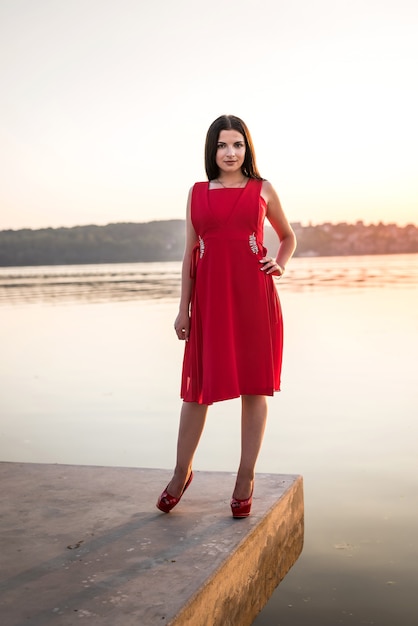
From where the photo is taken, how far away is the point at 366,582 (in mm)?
3906

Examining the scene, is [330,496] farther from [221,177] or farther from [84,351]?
[84,351]

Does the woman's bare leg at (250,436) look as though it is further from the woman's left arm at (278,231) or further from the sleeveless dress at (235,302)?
the woman's left arm at (278,231)

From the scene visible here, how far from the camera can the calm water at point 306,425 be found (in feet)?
13.0

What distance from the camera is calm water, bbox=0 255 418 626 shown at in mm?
3959

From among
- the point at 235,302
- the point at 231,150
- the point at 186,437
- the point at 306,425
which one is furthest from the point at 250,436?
the point at 306,425

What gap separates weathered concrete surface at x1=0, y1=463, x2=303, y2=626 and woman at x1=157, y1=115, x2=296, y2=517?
8.3 inches

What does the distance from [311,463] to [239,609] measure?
2.73 m

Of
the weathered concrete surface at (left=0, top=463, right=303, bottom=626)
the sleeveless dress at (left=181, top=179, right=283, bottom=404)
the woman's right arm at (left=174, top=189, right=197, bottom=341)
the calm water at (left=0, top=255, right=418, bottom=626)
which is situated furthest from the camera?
the calm water at (left=0, top=255, right=418, bottom=626)

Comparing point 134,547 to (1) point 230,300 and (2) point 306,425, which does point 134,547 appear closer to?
(1) point 230,300

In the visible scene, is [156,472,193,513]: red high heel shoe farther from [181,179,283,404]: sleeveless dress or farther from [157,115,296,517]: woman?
[181,179,283,404]: sleeveless dress

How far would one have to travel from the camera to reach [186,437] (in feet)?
12.2

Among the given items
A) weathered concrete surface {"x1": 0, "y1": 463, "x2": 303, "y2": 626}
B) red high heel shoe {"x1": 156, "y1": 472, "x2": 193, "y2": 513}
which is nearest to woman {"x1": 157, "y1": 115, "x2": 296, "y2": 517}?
red high heel shoe {"x1": 156, "y1": 472, "x2": 193, "y2": 513}

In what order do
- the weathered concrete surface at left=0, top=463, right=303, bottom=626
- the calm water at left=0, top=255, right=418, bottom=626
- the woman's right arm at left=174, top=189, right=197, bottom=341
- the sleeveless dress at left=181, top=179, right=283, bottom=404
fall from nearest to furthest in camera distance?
the weathered concrete surface at left=0, top=463, right=303, bottom=626 < the sleeveless dress at left=181, top=179, right=283, bottom=404 < the woman's right arm at left=174, top=189, right=197, bottom=341 < the calm water at left=0, top=255, right=418, bottom=626

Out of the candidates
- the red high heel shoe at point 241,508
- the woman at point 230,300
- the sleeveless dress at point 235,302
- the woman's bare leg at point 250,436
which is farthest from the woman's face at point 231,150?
the red high heel shoe at point 241,508
